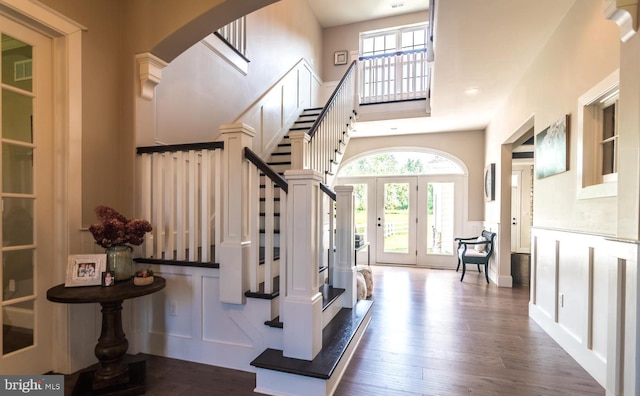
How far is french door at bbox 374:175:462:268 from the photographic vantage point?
613 centimetres

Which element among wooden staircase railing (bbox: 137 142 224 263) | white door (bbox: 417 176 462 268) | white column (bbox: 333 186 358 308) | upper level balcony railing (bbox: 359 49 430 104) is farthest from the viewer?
white door (bbox: 417 176 462 268)

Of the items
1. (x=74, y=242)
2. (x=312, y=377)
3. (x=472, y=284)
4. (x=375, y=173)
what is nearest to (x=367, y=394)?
(x=312, y=377)

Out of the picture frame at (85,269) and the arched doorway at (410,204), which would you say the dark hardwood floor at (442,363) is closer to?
the picture frame at (85,269)

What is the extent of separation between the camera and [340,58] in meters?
6.69

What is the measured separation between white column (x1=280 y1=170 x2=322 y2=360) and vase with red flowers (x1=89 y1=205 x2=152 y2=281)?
40.0 inches

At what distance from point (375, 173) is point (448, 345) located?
443 cm

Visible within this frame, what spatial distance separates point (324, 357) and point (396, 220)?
15.8 ft

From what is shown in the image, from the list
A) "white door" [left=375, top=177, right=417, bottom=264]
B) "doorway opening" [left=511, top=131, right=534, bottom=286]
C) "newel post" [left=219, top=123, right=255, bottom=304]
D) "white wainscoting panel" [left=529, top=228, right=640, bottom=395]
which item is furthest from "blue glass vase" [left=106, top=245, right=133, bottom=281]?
"doorway opening" [left=511, top=131, right=534, bottom=286]

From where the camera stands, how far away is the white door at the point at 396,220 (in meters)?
6.32

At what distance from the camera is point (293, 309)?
194 cm

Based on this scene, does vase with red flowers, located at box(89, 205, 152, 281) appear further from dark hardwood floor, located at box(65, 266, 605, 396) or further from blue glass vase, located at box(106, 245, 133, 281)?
dark hardwood floor, located at box(65, 266, 605, 396)

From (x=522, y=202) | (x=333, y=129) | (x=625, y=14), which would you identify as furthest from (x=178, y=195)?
(x=522, y=202)

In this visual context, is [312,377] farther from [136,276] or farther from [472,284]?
[472,284]

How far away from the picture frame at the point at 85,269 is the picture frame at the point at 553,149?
11.8 ft
